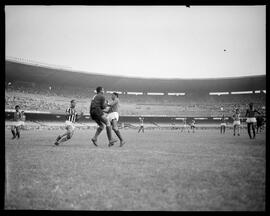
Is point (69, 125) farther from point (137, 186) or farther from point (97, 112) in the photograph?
point (137, 186)

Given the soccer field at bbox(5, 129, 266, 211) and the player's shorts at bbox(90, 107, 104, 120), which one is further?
the player's shorts at bbox(90, 107, 104, 120)

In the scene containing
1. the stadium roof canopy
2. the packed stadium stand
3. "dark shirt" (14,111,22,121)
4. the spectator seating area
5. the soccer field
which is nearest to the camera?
the soccer field

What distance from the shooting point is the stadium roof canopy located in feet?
124

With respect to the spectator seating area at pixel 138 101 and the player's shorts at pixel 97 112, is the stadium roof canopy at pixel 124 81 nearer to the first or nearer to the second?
the spectator seating area at pixel 138 101

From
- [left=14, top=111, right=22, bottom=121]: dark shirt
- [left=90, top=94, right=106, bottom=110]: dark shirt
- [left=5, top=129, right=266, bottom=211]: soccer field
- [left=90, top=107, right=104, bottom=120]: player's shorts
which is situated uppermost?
[left=90, top=94, right=106, bottom=110]: dark shirt

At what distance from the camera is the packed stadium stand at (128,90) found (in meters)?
37.3

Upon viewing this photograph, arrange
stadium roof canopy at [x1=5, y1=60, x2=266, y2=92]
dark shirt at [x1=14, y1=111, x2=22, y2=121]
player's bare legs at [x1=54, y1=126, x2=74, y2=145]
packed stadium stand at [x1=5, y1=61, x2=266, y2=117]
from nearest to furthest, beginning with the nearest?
player's bare legs at [x1=54, y1=126, x2=74, y2=145], dark shirt at [x1=14, y1=111, x2=22, y2=121], packed stadium stand at [x1=5, y1=61, x2=266, y2=117], stadium roof canopy at [x1=5, y1=60, x2=266, y2=92]

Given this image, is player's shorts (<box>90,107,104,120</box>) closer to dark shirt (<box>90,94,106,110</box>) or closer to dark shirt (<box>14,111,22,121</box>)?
dark shirt (<box>90,94,106,110</box>)

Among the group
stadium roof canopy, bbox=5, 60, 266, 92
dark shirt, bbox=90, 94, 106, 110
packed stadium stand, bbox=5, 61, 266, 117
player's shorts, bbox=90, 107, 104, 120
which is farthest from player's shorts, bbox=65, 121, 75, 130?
stadium roof canopy, bbox=5, 60, 266, 92

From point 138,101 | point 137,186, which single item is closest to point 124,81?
point 138,101

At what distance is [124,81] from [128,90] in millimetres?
4349

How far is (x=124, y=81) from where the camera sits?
1795 inches

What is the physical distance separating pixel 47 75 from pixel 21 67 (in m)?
5.07

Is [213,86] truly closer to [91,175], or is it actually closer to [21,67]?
[21,67]
